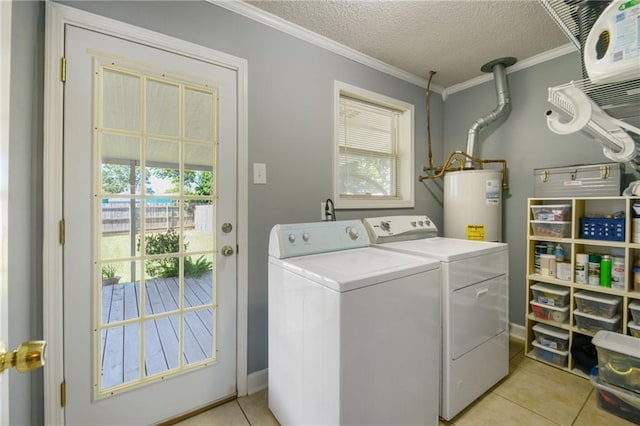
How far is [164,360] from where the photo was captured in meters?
1.52

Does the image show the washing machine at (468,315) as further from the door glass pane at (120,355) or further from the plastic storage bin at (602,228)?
the door glass pane at (120,355)

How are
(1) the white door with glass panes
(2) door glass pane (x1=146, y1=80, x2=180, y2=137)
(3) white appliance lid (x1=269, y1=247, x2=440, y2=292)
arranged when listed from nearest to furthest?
(3) white appliance lid (x1=269, y1=247, x2=440, y2=292) → (1) the white door with glass panes → (2) door glass pane (x1=146, y1=80, x2=180, y2=137)

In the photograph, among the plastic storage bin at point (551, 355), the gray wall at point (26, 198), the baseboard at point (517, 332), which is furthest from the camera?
the baseboard at point (517, 332)

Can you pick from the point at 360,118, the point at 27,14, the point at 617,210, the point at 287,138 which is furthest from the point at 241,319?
the point at 617,210

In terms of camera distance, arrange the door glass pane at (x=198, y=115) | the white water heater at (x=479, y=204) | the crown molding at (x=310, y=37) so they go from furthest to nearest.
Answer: the white water heater at (x=479, y=204) < the crown molding at (x=310, y=37) < the door glass pane at (x=198, y=115)

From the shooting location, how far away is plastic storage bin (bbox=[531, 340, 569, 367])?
2.00 meters

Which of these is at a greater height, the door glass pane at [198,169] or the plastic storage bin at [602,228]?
the door glass pane at [198,169]

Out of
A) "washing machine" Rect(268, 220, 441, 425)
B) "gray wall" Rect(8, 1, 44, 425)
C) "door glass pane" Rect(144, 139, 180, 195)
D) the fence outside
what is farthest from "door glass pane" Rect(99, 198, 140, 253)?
"washing machine" Rect(268, 220, 441, 425)

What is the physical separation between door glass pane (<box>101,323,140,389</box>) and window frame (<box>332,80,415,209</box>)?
150 centimetres

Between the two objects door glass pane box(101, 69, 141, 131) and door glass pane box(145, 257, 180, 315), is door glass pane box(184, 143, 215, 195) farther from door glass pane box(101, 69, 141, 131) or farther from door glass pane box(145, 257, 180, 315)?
door glass pane box(145, 257, 180, 315)

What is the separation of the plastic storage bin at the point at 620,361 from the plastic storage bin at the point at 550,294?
36cm

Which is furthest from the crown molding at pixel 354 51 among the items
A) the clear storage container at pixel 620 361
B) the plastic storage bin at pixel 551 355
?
the plastic storage bin at pixel 551 355

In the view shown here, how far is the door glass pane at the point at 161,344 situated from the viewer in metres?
1.48

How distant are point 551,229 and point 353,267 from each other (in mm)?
1788
